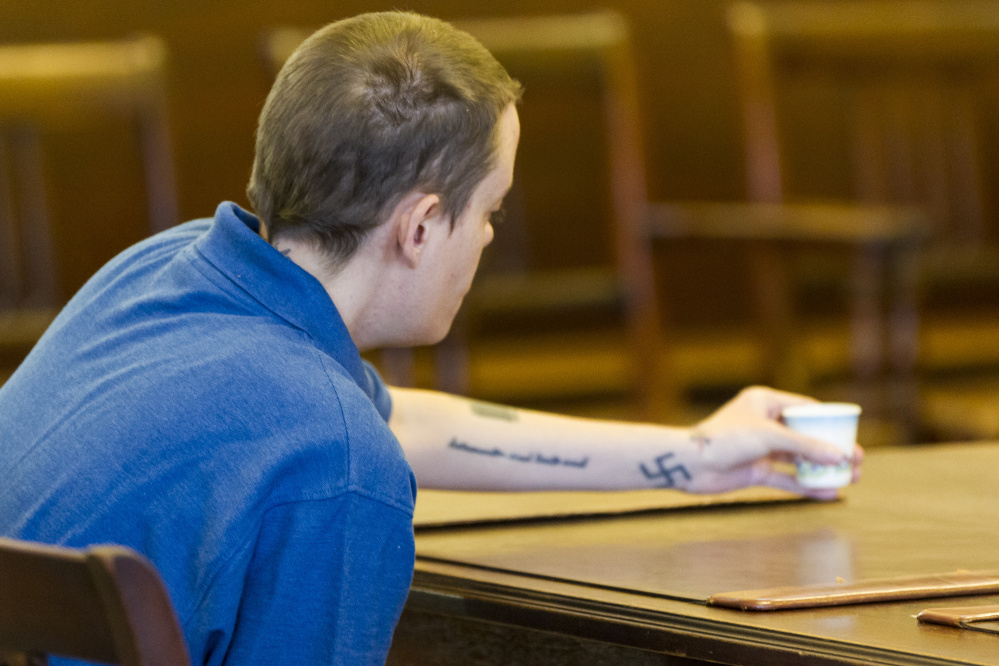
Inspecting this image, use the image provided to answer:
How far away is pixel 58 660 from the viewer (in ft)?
2.26

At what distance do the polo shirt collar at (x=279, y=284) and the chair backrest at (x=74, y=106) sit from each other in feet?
4.70

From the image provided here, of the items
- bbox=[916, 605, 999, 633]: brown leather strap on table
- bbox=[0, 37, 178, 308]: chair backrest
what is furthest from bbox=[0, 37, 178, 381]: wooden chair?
bbox=[916, 605, 999, 633]: brown leather strap on table

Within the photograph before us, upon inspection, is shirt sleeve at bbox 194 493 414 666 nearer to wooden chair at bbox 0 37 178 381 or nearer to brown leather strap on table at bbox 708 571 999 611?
brown leather strap on table at bbox 708 571 999 611

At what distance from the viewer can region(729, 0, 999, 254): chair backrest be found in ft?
7.32

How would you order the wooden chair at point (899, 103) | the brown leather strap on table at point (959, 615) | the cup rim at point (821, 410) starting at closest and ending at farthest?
1. the brown leather strap on table at point (959, 615)
2. the cup rim at point (821, 410)
3. the wooden chair at point (899, 103)

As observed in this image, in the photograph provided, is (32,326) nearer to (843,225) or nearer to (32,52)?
(32,52)

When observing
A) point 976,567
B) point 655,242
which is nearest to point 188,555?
point 976,567

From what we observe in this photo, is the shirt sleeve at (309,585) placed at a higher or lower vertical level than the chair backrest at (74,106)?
lower

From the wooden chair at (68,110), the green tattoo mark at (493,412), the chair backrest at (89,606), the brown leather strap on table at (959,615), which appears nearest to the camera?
the chair backrest at (89,606)

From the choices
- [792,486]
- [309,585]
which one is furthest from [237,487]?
[792,486]

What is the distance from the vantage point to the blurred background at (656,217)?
217 centimetres

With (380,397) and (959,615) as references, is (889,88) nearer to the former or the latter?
(380,397)

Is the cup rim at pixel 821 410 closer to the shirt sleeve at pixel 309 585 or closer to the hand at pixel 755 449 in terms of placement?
the hand at pixel 755 449

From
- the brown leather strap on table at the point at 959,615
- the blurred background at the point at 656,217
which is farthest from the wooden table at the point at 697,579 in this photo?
the blurred background at the point at 656,217
